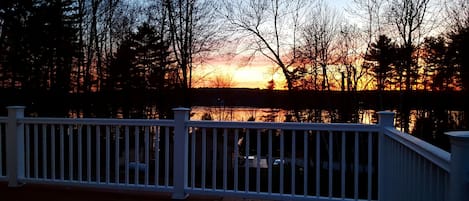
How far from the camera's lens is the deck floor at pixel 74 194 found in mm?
3855

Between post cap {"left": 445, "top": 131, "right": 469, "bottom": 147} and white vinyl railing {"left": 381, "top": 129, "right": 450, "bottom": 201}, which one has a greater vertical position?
post cap {"left": 445, "top": 131, "right": 469, "bottom": 147}

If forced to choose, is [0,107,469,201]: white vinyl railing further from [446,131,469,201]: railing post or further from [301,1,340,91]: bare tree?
[301,1,340,91]: bare tree

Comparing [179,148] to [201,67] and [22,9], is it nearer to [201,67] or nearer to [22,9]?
[201,67]

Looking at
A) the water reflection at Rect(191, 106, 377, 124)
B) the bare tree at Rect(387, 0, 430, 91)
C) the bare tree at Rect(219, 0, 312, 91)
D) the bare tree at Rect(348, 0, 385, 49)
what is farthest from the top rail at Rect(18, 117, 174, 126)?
the bare tree at Rect(387, 0, 430, 91)

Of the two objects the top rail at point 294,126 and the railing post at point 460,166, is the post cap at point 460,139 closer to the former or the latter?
the railing post at point 460,166

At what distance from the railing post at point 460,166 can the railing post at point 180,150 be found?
2839 millimetres

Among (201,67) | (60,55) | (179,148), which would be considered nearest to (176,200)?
(179,148)

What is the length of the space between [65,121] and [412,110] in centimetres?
1028

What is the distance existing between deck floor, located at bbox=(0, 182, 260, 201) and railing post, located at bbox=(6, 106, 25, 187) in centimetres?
14

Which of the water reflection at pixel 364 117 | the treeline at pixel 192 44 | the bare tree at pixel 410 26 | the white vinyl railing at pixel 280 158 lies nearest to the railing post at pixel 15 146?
the white vinyl railing at pixel 280 158

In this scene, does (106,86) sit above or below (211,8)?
below

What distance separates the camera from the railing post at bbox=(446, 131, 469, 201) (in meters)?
1.15

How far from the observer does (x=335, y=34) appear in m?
12.3

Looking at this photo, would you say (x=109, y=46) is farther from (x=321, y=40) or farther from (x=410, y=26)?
(x=410, y=26)
